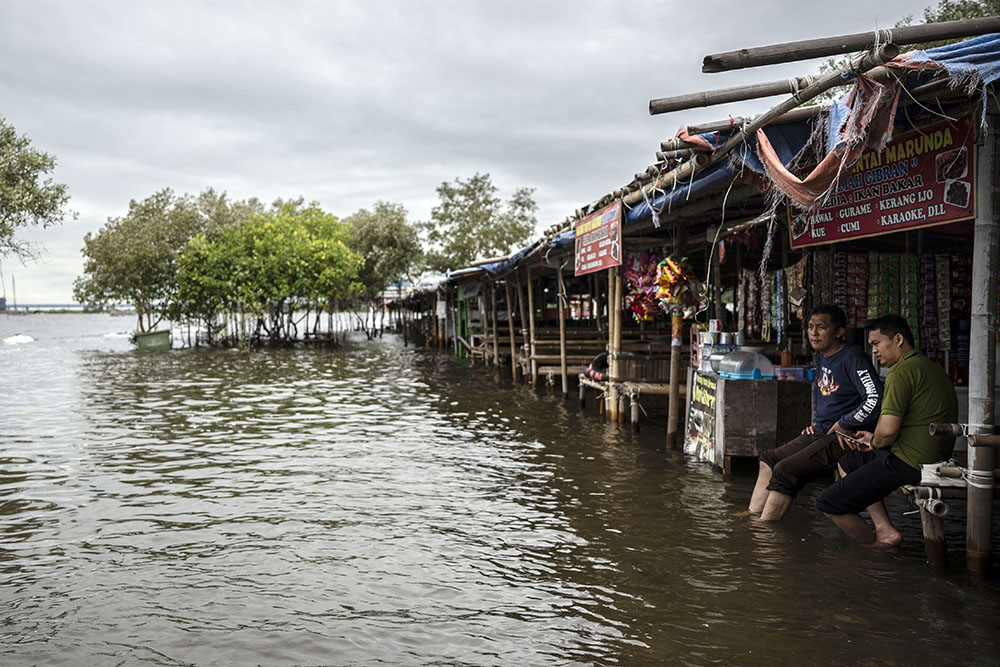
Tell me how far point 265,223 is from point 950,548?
1292 inches

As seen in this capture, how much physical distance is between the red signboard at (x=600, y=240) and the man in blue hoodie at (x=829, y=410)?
15.0ft

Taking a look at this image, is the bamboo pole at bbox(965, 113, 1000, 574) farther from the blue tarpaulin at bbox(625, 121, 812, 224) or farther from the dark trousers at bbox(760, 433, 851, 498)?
the blue tarpaulin at bbox(625, 121, 812, 224)

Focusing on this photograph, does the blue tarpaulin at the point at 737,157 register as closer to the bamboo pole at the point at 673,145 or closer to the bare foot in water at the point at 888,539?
the bamboo pole at the point at 673,145

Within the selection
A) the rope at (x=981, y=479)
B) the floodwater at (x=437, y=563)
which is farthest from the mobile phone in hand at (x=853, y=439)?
the floodwater at (x=437, y=563)

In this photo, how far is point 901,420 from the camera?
4.80 metres

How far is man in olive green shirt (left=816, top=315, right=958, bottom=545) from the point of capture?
475 cm

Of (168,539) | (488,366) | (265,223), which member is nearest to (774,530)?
(168,539)

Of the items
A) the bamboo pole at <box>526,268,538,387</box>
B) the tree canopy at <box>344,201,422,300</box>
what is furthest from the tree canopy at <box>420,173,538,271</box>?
the bamboo pole at <box>526,268,538,387</box>

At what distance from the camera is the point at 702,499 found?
682 cm

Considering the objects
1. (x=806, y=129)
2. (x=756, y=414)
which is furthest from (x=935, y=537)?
(x=806, y=129)

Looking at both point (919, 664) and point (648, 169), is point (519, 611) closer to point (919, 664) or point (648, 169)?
point (919, 664)

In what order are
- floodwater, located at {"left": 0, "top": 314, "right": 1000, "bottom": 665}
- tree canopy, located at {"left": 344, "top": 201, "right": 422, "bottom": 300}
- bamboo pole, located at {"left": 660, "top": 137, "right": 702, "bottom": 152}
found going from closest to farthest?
floodwater, located at {"left": 0, "top": 314, "right": 1000, "bottom": 665} → bamboo pole, located at {"left": 660, "top": 137, "right": 702, "bottom": 152} → tree canopy, located at {"left": 344, "top": 201, "right": 422, "bottom": 300}

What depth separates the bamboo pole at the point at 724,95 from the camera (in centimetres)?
507

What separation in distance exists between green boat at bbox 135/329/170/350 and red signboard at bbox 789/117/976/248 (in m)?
31.9
